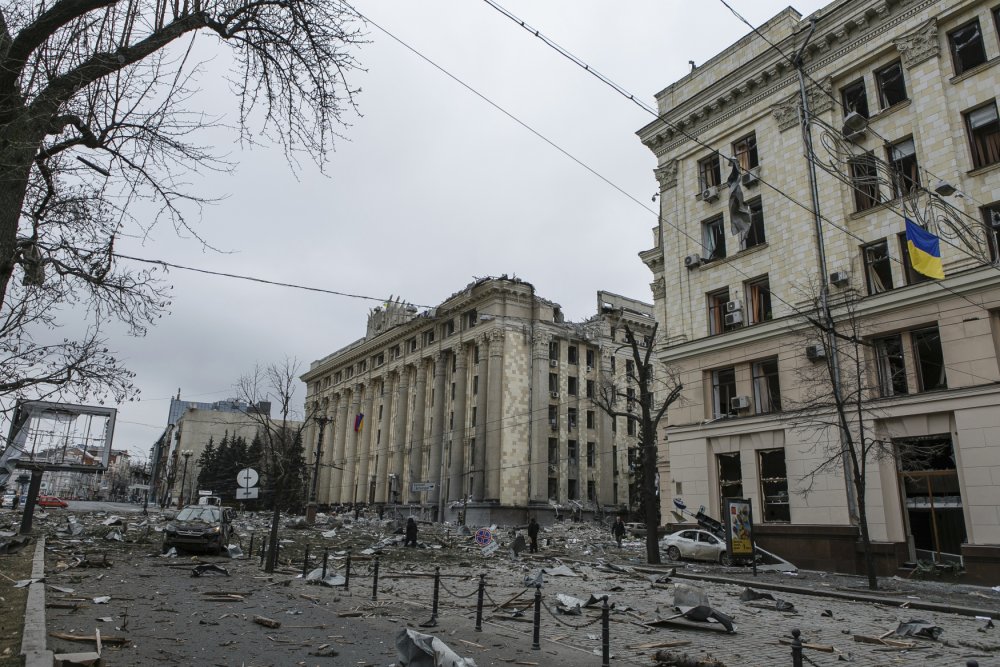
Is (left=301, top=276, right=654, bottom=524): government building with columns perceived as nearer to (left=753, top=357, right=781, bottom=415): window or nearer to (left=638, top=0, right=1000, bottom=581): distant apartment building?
(left=638, top=0, right=1000, bottom=581): distant apartment building

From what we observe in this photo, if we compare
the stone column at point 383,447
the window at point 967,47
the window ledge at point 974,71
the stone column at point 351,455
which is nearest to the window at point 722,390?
the window ledge at point 974,71

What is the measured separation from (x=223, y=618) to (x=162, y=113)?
8.21 meters

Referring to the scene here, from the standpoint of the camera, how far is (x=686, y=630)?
11.2 meters

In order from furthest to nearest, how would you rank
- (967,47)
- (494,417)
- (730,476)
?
(494,417) → (730,476) → (967,47)

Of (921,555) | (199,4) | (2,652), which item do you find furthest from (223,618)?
(921,555)

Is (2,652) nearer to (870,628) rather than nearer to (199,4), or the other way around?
(199,4)

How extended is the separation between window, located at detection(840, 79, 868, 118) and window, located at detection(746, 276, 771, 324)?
6.85 m

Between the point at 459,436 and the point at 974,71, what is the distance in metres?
44.4

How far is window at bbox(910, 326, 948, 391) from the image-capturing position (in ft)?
66.4

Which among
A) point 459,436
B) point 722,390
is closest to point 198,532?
point 722,390

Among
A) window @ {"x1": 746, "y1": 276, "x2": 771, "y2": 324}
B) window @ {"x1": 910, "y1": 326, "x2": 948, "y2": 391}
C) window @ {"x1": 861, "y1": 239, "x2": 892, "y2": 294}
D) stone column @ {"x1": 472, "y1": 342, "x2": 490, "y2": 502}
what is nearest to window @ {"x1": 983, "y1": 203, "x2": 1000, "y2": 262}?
window @ {"x1": 910, "y1": 326, "x2": 948, "y2": 391}

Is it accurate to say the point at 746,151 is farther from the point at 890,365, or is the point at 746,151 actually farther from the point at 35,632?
the point at 35,632

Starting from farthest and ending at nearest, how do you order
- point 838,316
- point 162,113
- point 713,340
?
point 713,340
point 838,316
point 162,113

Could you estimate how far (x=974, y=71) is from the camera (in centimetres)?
2055
